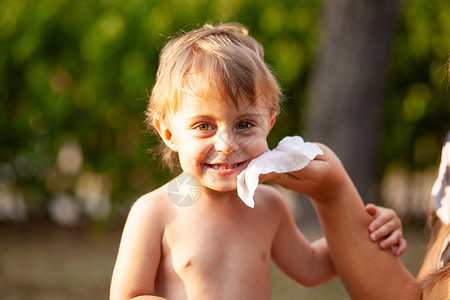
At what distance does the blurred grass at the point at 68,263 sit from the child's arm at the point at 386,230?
2.55 m

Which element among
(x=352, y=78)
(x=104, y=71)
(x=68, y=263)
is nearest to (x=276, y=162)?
(x=352, y=78)

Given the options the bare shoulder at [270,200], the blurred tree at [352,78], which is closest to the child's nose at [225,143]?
the bare shoulder at [270,200]

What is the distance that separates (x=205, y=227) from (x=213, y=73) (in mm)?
415

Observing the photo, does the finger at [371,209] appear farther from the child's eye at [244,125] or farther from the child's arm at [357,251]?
the child's eye at [244,125]

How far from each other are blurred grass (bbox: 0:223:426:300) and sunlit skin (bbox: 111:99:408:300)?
2.74 m

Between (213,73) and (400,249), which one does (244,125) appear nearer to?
(213,73)

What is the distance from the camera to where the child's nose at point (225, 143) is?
1.46 m

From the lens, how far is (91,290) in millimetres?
4574

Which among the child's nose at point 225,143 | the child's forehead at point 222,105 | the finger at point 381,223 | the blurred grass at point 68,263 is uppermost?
the child's forehead at point 222,105

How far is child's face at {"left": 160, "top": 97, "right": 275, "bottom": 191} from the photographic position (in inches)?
58.0

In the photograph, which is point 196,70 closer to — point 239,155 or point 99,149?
point 239,155

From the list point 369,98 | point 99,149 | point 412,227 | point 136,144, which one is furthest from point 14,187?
point 412,227

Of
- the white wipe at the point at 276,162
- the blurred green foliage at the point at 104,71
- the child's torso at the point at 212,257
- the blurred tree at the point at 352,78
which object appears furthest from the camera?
the blurred green foliage at the point at 104,71

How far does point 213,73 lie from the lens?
4.90ft
